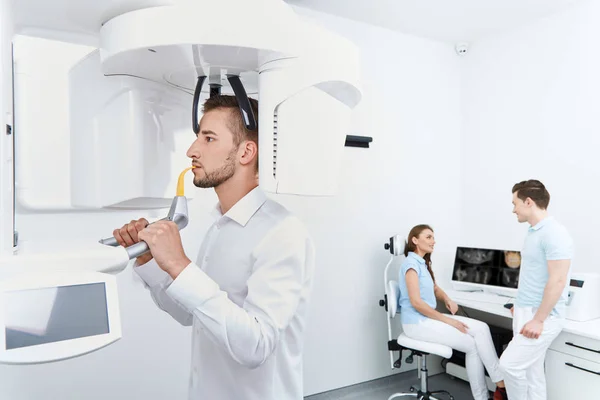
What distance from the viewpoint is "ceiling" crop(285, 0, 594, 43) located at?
9.66 ft

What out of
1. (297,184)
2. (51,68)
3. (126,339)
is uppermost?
(51,68)

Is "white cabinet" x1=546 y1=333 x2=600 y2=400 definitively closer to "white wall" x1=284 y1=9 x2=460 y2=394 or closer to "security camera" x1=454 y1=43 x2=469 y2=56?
"white wall" x1=284 y1=9 x2=460 y2=394

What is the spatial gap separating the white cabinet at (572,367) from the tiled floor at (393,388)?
27.5 inches

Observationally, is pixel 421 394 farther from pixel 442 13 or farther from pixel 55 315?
pixel 55 315

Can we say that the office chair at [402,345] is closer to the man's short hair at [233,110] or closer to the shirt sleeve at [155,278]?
the shirt sleeve at [155,278]

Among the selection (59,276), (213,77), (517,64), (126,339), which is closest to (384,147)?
(517,64)

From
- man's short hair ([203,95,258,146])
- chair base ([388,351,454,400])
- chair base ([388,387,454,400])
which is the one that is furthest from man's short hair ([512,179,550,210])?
man's short hair ([203,95,258,146])

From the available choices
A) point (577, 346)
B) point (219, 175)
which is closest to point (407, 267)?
point (577, 346)

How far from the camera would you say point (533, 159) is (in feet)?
10.7

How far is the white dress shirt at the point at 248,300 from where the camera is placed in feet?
3.13

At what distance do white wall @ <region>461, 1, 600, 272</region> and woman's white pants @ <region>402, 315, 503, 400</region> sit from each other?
831 mm

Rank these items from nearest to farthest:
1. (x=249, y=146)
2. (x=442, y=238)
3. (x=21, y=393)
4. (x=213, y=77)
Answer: (x=213, y=77) → (x=249, y=146) → (x=21, y=393) → (x=442, y=238)

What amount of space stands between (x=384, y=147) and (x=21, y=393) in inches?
103

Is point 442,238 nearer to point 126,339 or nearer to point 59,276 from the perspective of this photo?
point 126,339
